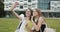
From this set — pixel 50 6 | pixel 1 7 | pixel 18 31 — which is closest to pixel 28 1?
pixel 50 6

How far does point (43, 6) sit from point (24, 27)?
53.1m

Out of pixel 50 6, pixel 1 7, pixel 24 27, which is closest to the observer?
pixel 24 27

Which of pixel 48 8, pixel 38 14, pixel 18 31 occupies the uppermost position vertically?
pixel 38 14

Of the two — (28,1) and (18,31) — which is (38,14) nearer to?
(18,31)

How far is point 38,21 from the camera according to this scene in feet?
10.7

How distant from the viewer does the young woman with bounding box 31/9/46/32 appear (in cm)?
322

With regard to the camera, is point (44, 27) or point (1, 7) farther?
point (1, 7)

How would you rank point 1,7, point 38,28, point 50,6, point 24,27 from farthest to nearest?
point 50,6, point 1,7, point 24,27, point 38,28

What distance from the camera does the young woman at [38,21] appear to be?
10.6ft

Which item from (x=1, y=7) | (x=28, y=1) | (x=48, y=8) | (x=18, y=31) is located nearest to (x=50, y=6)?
(x=48, y=8)

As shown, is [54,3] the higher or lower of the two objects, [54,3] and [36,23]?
the lower

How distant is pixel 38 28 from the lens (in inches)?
127

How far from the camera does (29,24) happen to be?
339 cm

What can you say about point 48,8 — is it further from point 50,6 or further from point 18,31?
point 18,31
